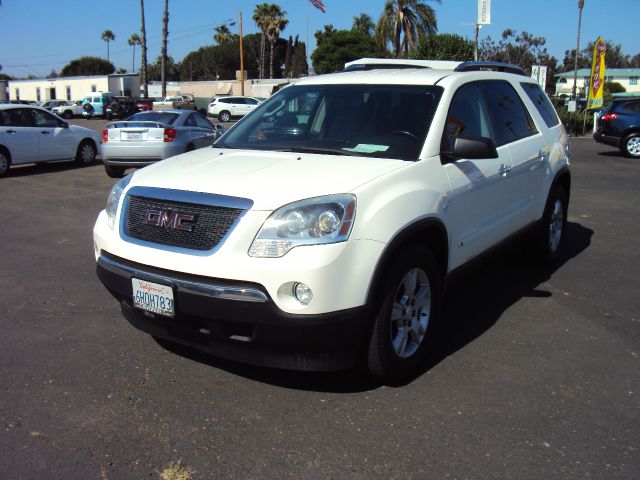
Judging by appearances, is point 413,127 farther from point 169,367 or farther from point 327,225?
point 169,367

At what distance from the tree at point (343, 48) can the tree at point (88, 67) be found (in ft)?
193

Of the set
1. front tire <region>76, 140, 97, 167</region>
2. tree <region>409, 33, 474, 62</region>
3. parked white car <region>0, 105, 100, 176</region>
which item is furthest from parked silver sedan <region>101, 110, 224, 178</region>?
tree <region>409, 33, 474, 62</region>

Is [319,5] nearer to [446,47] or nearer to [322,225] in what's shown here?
[446,47]

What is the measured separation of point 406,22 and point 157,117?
27.9 meters

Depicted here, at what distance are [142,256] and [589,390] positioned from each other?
273cm

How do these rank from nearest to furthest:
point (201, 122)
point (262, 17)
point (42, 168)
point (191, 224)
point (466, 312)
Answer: point (191, 224), point (466, 312), point (201, 122), point (42, 168), point (262, 17)

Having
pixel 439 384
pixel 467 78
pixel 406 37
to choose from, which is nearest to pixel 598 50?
pixel 406 37

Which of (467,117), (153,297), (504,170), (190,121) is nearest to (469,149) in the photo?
(467,117)

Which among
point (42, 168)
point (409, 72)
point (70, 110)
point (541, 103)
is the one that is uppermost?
point (70, 110)

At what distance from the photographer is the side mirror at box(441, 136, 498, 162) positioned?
4.00m

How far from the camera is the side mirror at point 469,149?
13.1 feet

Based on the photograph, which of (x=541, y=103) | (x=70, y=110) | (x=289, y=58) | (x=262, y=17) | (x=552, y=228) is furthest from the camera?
(x=289, y=58)

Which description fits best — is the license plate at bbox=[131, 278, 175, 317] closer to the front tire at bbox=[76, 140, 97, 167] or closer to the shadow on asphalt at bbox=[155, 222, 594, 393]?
the shadow on asphalt at bbox=[155, 222, 594, 393]

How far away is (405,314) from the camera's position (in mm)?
3734
